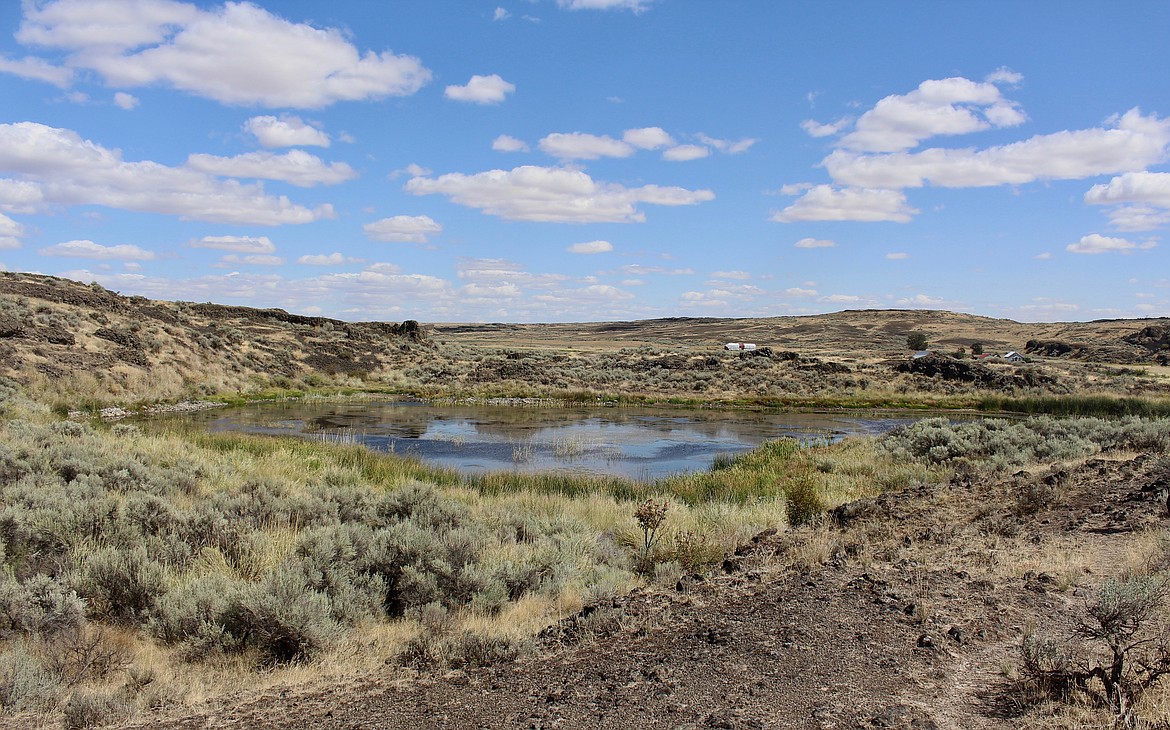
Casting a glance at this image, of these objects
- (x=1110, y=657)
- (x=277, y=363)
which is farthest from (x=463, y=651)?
(x=277, y=363)

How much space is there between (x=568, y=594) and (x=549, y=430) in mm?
20815

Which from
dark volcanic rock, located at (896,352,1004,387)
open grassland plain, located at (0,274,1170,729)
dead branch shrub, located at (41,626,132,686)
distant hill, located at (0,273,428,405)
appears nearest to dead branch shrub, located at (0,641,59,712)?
open grassland plain, located at (0,274,1170,729)

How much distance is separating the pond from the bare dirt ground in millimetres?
10215

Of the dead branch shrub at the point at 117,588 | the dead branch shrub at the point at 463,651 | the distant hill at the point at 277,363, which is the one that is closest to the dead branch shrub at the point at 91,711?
the dead branch shrub at the point at 463,651

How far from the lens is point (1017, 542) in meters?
8.72

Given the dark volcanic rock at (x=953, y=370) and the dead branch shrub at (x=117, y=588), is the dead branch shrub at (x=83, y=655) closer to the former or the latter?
the dead branch shrub at (x=117, y=588)

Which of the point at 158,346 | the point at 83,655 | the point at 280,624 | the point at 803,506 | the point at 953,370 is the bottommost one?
the point at 803,506

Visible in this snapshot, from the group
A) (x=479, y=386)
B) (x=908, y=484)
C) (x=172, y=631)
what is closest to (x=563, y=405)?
(x=479, y=386)

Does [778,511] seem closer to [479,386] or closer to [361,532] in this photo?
[361,532]

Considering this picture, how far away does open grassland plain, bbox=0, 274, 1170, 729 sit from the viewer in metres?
4.93

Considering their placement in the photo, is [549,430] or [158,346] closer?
[549,430]

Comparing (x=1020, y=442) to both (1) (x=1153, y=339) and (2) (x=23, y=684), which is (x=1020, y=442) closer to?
(2) (x=23, y=684)

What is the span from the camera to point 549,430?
2841cm

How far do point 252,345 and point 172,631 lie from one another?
4315 centimetres
